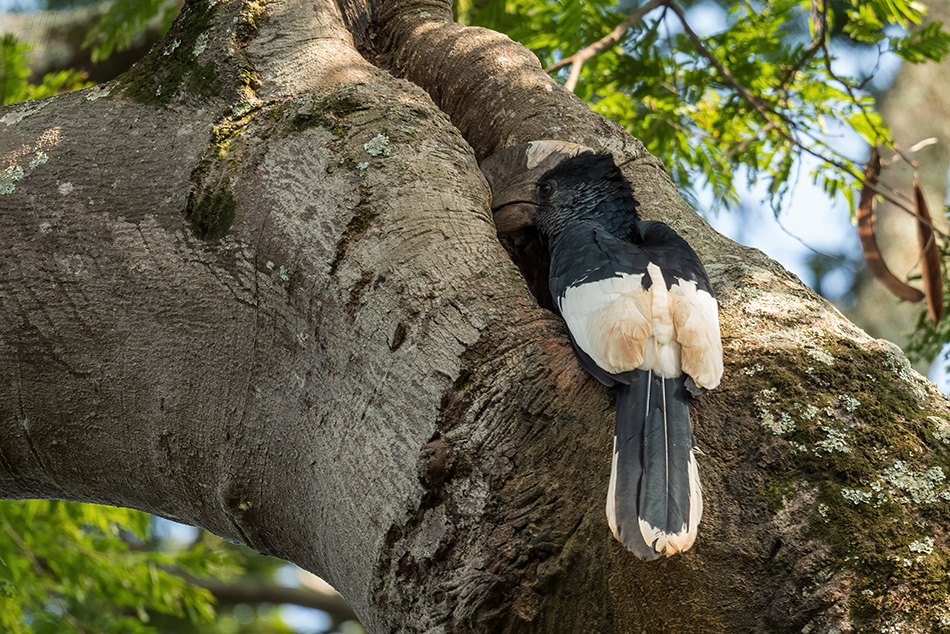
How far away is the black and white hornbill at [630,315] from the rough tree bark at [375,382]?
6 centimetres

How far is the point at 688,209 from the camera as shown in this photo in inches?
88.0

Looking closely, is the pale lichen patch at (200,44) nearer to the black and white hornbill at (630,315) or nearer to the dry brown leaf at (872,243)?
the black and white hornbill at (630,315)

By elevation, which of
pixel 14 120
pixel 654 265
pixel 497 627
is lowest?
pixel 497 627

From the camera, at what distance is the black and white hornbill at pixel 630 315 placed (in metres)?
1.32

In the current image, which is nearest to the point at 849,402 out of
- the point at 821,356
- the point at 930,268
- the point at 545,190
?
the point at 821,356

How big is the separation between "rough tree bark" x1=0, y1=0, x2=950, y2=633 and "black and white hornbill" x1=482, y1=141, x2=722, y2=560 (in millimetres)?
60

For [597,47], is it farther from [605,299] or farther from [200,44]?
[605,299]

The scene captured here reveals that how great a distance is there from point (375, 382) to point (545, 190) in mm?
867

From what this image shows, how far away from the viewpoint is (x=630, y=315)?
1662 millimetres

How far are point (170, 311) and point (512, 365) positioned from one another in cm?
76

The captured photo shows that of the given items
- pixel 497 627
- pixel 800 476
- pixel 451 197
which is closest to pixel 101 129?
pixel 451 197

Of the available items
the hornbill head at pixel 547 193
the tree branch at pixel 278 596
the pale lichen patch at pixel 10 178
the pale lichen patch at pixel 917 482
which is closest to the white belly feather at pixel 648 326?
the pale lichen patch at pixel 917 482

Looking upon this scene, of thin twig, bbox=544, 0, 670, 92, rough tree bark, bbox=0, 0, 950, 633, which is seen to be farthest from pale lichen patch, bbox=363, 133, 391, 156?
thin twig, bbox=544, 0, 670, 92

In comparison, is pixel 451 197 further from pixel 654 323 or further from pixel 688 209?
pixel 688 209
